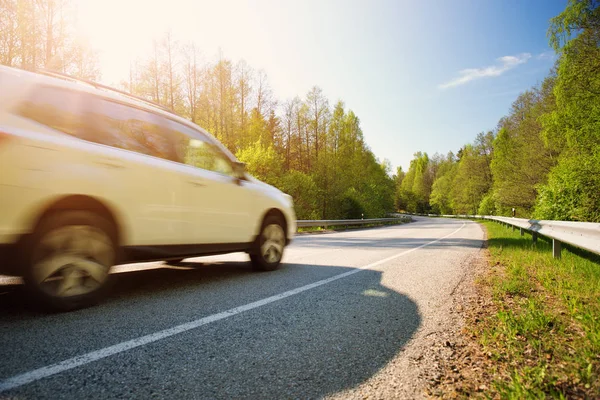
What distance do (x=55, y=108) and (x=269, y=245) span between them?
3.28 meters

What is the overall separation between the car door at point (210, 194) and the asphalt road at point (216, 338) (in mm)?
666

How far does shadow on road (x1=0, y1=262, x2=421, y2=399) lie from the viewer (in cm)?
175

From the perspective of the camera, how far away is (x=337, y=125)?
42.1 meters

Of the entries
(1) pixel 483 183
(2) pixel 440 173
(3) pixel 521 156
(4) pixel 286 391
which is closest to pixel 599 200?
(4) pixel 286 391

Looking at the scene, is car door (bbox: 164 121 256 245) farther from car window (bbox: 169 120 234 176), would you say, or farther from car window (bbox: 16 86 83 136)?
car window (bbox: 16 86 83 136)

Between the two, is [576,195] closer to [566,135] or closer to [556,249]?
[566,135]

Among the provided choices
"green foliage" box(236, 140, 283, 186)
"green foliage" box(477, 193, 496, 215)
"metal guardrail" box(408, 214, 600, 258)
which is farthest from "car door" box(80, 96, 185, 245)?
"green foliage" box(477, 193, 496, 215)

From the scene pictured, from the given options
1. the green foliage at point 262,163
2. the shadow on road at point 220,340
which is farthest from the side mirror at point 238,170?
the green foliage at point 262,163

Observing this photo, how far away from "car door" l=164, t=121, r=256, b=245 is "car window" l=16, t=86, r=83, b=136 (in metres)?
1.13

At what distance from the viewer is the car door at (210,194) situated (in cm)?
401

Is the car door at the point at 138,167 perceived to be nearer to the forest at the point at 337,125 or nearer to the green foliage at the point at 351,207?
the forest at the point at 337,125

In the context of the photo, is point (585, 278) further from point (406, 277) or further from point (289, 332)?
point (289, 332)

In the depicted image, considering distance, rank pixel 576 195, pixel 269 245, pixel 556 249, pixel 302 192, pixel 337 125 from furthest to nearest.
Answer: pixel 337 125 → pixel 302 192 → pixel 576 195 → pixel 556 249 → pixel 269 245

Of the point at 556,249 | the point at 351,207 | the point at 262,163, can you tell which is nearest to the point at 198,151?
the point at 556,249
